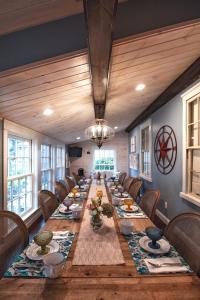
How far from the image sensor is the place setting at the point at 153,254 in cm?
106

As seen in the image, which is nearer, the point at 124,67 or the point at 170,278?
the point at 170,278

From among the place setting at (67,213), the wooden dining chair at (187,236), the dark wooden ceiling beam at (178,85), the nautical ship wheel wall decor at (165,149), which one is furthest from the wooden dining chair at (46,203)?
the dark wooden ceiling beam at (178,85)

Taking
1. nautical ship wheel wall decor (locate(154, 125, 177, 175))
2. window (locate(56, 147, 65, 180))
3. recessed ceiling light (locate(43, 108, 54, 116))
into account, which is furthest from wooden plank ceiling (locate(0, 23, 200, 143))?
window (locate(56, 147, 65, 180))

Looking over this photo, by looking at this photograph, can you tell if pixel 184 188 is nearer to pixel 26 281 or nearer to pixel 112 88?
pixel 112 88

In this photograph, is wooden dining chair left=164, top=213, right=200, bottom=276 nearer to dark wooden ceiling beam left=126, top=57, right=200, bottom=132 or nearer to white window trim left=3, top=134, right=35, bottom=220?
dark wooden ceiling beam left=126, top=57, right=200, bottom=132

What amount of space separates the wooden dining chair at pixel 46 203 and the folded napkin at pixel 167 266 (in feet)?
4.27

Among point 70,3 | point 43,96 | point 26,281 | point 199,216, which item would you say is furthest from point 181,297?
point 43,96

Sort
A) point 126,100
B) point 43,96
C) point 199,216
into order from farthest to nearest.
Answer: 1. point 126,100
2. point 43,96
3. point 199,216

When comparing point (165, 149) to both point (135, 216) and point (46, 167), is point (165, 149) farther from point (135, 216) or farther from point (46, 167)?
point (46, 167)

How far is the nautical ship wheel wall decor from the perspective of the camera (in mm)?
3516

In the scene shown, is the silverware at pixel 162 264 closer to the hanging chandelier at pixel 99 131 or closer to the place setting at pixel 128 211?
the place setting at pixel 128 211

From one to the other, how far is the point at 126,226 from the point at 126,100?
107 inches

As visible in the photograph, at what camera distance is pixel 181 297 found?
854 mm

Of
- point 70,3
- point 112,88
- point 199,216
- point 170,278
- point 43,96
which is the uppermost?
point 70,3
